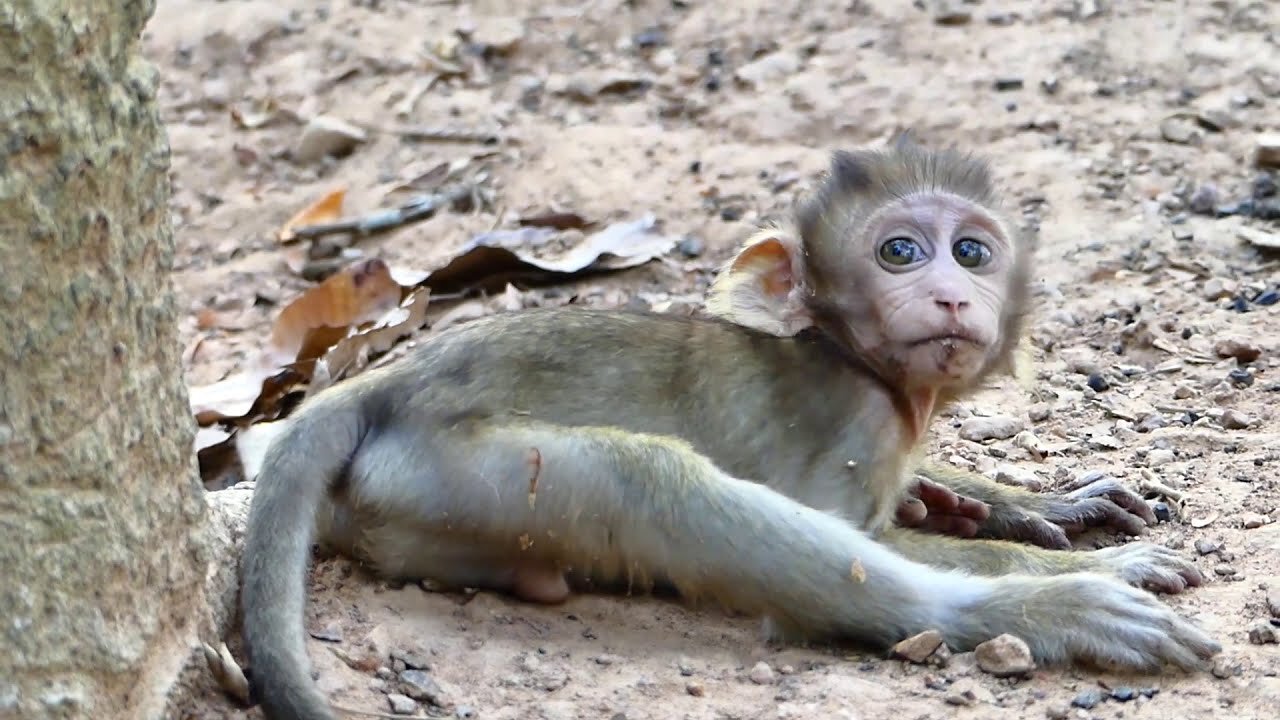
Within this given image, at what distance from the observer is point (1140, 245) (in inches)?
286

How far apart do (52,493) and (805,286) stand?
2584mm

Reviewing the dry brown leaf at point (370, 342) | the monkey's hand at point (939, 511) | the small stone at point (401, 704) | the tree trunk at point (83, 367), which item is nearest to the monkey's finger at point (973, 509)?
the monkey's hand at point (939, 511)

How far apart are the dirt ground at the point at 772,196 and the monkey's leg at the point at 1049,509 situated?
12 centimetres

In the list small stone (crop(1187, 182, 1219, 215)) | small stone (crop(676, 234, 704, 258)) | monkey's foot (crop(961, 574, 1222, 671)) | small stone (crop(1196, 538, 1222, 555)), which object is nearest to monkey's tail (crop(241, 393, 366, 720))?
monkey's foot (crop(961, 574, 1222, 671))

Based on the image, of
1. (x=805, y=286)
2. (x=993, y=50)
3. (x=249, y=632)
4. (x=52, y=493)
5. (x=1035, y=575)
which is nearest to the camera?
(x=52, y=493)

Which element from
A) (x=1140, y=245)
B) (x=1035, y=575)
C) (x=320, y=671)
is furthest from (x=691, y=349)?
(x=1140, y=245)

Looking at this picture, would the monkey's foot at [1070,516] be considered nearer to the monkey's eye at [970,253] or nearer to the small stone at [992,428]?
the small stone at [992,428]

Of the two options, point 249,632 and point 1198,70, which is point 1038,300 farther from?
point 249,632

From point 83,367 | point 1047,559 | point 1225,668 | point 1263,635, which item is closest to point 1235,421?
point 1047,559

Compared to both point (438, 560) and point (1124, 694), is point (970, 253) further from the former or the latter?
point (438, 560)

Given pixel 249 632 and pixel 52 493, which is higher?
pixel 52 493

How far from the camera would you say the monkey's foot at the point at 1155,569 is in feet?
15.3

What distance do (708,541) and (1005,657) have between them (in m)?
0.79

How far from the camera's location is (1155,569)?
4.67 metres
